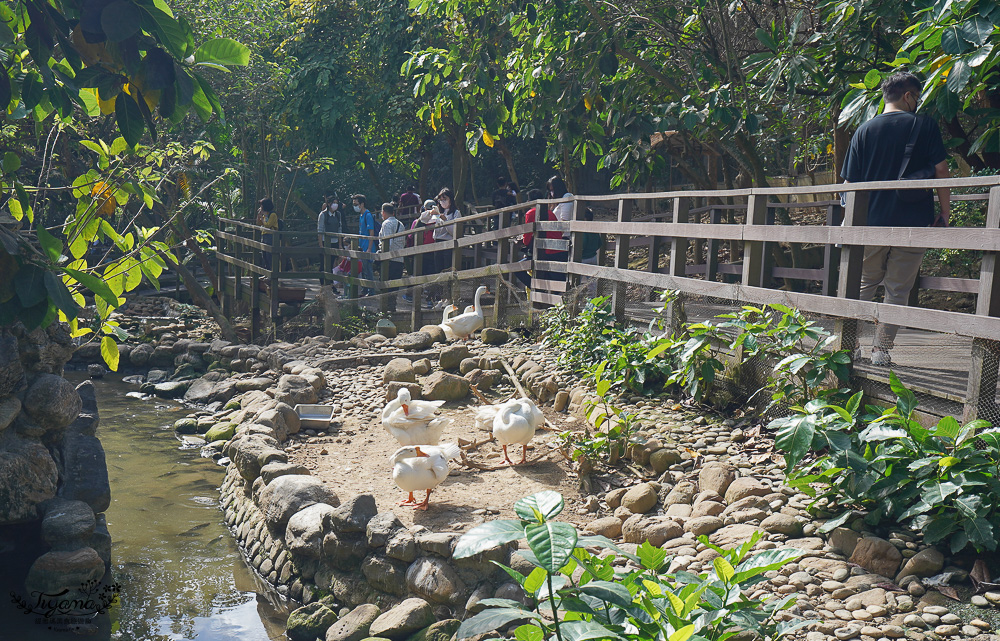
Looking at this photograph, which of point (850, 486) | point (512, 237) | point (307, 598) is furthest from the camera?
point (512, 237)

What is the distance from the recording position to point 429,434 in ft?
20.8

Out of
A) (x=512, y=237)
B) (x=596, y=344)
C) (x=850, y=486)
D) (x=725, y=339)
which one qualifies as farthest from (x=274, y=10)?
(x=850, y=486)

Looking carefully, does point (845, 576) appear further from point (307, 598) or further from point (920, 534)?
point (307, 598)

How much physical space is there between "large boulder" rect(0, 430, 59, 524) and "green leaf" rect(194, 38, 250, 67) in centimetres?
358

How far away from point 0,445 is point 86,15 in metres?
3.68

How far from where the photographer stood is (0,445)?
5250mm

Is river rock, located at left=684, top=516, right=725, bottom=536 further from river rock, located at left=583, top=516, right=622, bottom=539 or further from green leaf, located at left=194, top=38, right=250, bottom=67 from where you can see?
green leaf, located at left=194, top=38, right=250, bottom=67

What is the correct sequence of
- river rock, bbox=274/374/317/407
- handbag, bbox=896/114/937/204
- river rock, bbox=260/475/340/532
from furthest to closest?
river rock, bbox=274/374/317/407 → river rock, bbox=260/475/340/532 → handbag, bbox=896/114/937/204

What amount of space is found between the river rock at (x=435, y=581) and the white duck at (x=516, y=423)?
141 centimetres

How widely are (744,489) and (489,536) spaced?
281 centimetres

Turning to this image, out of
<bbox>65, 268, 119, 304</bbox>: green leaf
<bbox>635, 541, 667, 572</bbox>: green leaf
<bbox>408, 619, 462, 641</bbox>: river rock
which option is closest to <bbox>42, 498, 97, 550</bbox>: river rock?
<bbox>408, 619, 462, 641</bbox>: river rock

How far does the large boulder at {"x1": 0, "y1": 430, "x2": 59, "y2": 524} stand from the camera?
17.1ft

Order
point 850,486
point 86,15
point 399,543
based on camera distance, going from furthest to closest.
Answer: point 399,543 → point 850,486 → point 86,15

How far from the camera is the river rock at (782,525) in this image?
3.93 m
